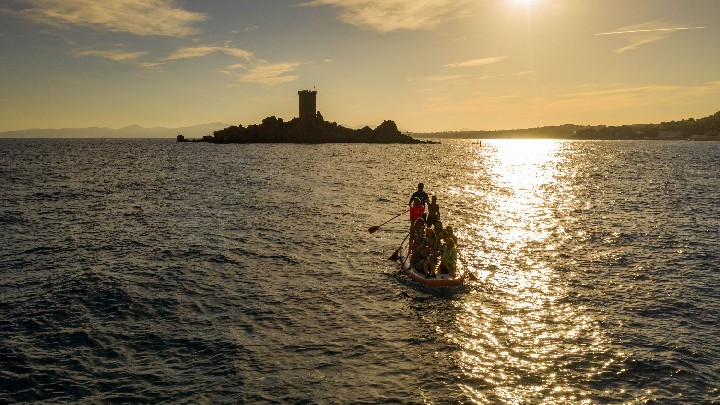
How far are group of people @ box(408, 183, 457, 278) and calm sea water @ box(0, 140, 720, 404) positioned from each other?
111 cm

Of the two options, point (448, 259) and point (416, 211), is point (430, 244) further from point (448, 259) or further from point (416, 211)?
point (416, 211)

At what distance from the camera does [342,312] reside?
16.4 m

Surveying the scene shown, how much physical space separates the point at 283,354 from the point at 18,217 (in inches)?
1207

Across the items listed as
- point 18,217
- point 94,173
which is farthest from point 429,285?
point 94,173

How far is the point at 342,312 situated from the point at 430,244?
5.91 metres

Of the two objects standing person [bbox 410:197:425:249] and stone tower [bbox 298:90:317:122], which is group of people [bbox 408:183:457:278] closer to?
standing person [bbox 410:197:425:249]

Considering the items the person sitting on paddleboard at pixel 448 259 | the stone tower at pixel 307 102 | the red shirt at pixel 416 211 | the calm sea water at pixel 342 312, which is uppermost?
the stone tower at pixel 307 102

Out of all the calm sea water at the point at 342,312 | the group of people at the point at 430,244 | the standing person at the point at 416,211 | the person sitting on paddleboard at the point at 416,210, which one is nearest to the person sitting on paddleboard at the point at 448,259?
the group of people at the point at 430,244

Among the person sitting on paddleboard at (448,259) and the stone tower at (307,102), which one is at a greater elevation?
the stone tower at (307,102)

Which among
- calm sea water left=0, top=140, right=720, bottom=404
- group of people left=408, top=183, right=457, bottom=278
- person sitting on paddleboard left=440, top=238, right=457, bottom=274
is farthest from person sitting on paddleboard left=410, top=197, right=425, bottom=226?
person sitting on paddleboard left=440, top=238, right=457, bottom=274

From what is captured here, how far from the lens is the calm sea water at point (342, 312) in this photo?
11.6m

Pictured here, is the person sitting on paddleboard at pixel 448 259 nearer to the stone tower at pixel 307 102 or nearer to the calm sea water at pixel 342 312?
A: the calm sea water at pixel 342 312

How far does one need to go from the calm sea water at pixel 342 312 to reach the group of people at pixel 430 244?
1.11 m

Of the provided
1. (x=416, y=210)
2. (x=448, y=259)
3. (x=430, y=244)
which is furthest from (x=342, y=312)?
(x=416, y=210)
